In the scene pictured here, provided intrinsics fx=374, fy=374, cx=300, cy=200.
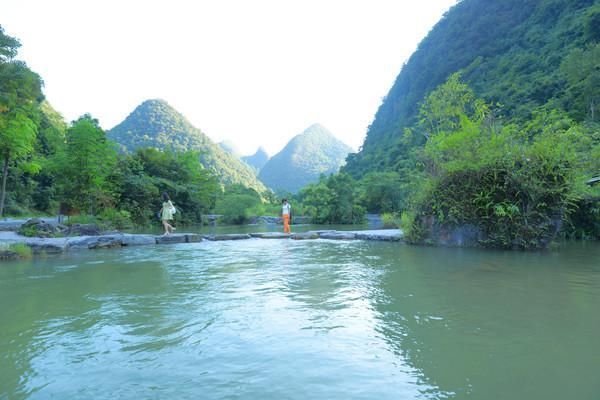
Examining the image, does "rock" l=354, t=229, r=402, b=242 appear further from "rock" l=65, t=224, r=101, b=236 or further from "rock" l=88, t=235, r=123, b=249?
"rock" l=65, t=224, r=101, b=236

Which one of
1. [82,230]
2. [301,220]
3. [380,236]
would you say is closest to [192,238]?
[82,230]

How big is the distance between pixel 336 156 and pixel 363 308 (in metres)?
138

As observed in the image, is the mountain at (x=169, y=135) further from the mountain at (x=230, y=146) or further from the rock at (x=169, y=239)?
the mountain at (x=230, y=146)

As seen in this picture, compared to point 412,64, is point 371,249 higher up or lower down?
lower down

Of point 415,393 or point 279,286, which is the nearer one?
point 415,393

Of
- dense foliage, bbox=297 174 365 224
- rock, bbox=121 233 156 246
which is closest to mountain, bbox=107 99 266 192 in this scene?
dense foliage, bbox=297 174 365 224

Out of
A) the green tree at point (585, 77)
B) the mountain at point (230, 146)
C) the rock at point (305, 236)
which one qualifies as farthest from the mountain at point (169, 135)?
the mountain at point (230, 146)

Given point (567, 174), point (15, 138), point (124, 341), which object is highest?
point (15, 138)

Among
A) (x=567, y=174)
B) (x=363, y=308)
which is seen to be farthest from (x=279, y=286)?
(x=567, y=174)

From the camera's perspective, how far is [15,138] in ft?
57.3

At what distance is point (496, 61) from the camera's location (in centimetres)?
5712

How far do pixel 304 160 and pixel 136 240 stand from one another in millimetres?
117098

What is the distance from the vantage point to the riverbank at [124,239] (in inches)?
408

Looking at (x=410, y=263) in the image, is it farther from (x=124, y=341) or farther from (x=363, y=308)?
(x=124, y=341)
